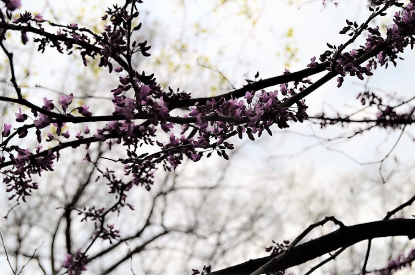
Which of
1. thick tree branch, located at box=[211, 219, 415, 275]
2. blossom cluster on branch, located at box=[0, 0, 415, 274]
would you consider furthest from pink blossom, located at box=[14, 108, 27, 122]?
thick tree branch, located at box=[211, 219, 415, 275]

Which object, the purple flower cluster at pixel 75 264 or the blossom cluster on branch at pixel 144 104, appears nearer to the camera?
the blossom cluster on branch at pixel 144 104

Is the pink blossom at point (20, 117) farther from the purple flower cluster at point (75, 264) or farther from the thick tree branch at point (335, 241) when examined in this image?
the purple flower cluster at point (75, 264)

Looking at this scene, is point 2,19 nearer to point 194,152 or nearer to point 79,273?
point 194,152

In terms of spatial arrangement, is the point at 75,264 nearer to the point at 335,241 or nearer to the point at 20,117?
the point at 20,117

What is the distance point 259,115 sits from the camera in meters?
2.46

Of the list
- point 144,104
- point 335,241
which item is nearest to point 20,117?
point 144,104

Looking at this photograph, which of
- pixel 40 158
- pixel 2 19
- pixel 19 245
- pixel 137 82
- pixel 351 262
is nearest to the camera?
pixel 2 19

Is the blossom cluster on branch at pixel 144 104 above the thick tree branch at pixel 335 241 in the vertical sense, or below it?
above

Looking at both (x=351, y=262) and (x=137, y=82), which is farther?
(x=351, y=262)

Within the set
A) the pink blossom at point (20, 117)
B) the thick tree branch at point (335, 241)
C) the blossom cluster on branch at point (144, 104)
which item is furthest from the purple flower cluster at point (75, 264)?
the pink blossom at point (20, 117)

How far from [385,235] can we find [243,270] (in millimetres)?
1128

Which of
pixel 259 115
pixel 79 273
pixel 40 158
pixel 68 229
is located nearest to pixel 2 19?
pixel 40 158

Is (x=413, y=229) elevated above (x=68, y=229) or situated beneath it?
situated beneath

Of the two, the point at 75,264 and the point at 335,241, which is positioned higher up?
the point at 75,264
